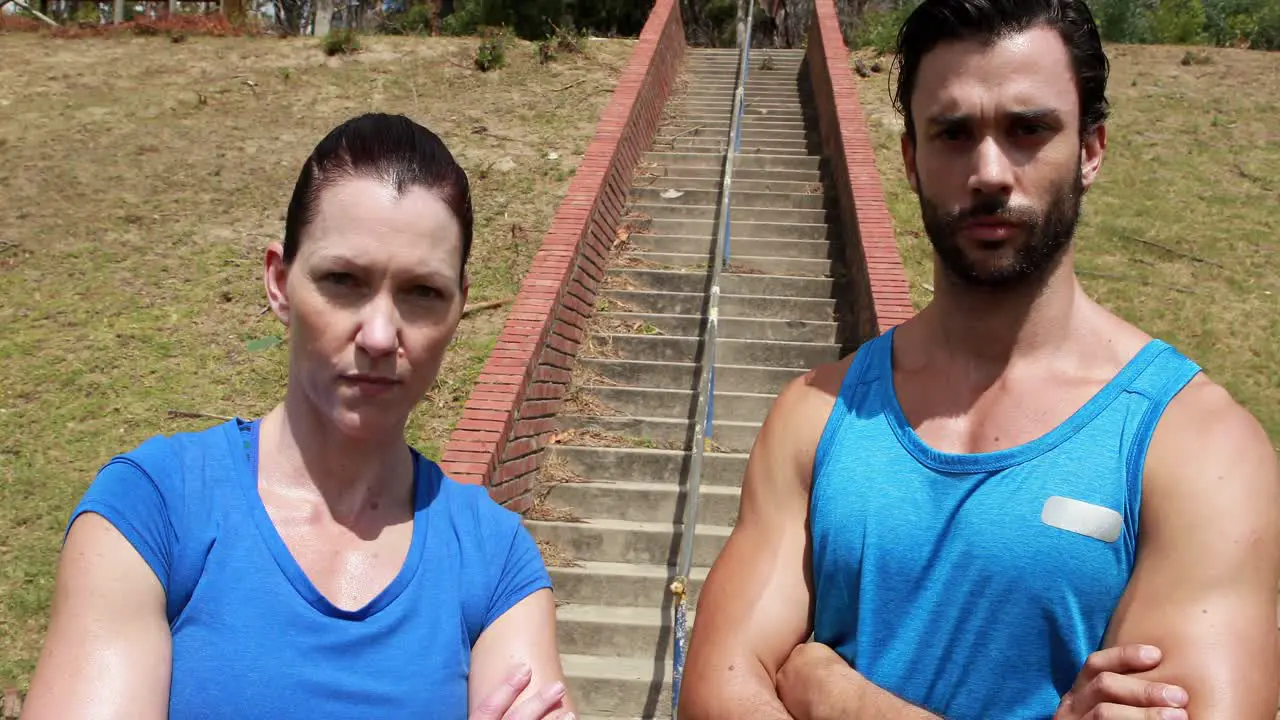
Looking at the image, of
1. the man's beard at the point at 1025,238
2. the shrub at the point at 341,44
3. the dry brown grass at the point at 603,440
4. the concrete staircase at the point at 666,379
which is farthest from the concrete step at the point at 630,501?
the shrub at the point at 341,44

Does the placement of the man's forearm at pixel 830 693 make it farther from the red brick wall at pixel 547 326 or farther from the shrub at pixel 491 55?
the shrub at pixel 491 55

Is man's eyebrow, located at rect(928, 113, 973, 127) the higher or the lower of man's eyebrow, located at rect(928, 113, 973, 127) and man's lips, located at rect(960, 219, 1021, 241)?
the higher

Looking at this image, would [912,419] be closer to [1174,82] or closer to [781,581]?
[781,581]

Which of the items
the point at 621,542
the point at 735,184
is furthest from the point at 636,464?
the point at 735,184

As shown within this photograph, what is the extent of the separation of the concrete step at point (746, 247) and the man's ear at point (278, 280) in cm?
766

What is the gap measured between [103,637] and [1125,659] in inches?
54.7

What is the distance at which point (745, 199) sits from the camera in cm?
1014

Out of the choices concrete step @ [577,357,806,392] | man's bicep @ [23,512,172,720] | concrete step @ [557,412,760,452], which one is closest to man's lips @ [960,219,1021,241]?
man's bicep @ [23,512,172,720]

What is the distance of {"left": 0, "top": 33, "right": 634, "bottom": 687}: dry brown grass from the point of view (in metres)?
6.47

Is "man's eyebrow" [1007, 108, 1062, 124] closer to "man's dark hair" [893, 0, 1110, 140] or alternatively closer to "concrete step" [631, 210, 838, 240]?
"man's dark hair" [893, 0, 1110, 140]

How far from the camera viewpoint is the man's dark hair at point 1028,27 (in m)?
1.85

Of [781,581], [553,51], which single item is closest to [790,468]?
[781,581]

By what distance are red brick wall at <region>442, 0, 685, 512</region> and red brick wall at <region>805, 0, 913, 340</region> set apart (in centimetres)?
200

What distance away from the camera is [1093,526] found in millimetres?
1617
